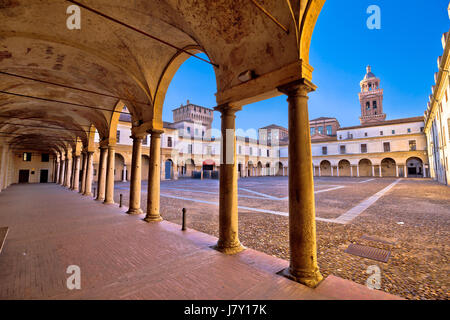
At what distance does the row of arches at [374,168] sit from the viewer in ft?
127

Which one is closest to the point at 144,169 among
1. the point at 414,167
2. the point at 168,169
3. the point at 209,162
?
the point at 168,169

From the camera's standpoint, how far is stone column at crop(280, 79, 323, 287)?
3074 mm

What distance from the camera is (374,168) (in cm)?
4094

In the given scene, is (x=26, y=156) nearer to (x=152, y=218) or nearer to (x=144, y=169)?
(x=144, y=169)

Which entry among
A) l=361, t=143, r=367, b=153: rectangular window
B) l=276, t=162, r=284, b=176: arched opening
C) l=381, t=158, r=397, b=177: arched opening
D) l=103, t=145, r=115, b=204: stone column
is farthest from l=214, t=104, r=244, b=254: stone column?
l=276, t=162, r=284, b=176: arched opening

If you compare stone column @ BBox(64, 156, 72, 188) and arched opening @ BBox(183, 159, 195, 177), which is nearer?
stone column @ BBox(64, 156, 72, 188)

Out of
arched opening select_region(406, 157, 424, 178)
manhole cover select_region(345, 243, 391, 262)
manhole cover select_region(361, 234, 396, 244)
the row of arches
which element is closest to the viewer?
manhole cover select_region(345, 243, 391, 262)

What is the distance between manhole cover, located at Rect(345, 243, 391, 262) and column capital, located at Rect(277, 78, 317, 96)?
138 inches

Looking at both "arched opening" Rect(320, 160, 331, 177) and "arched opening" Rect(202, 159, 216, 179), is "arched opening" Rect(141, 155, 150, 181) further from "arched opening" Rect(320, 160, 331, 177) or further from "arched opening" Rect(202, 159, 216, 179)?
"arched opening" Rect(320, 160, 331, 177)

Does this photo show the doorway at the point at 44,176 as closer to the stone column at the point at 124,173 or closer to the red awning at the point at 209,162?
the stone column at the point at 124,173

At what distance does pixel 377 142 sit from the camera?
3953cm

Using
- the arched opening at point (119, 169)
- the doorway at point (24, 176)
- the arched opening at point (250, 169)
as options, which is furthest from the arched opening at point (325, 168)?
the doorway at point (24, 176)
